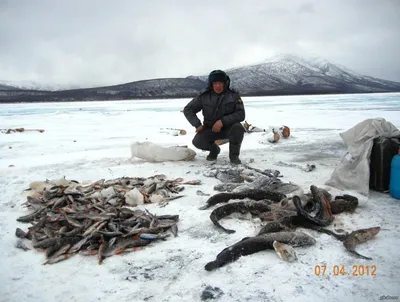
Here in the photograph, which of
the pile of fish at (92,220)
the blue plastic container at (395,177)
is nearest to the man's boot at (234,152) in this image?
→ the pile of fish at (92,220)

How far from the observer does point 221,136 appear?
552 centimetres

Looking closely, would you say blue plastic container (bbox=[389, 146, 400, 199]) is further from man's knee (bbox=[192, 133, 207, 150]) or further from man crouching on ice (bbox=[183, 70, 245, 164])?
man's knee (bbox=[192, 133, 207, 150])

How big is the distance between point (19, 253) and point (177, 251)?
4.37ft

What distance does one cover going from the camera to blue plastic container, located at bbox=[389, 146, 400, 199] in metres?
3.29

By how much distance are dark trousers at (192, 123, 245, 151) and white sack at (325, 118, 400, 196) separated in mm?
1894

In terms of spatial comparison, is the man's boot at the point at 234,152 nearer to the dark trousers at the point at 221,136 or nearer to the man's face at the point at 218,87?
the dark trousers at the point at 221,136

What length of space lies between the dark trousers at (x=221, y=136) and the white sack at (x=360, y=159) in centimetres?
189

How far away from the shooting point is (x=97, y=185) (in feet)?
13.0

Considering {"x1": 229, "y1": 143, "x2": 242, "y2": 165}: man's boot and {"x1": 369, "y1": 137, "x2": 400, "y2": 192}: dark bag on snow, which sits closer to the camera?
{"x1": 369, "y1": 137, "x2": 400, "y2": 192}: dark bag on snow

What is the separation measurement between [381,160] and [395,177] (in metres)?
0.24

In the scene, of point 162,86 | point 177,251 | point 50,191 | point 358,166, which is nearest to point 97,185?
point 50,191

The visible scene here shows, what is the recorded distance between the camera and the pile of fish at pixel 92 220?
2506 millimetres

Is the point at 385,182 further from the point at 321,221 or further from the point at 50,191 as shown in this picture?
the point at 50,191
